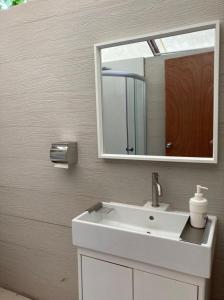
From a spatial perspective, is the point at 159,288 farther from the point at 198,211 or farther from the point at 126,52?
the point at 126,52

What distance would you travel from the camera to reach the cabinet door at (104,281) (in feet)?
3.86

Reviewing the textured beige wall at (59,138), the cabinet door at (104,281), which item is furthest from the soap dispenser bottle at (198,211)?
the cabinet door at (104,281)

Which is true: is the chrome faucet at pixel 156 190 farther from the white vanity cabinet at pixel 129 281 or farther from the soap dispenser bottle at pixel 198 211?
the white vanity cabinet at pixel 129 281

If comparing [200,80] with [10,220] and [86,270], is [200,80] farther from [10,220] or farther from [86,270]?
[10,220]

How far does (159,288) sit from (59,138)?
1019 mm

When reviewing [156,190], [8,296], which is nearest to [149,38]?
[156,190]

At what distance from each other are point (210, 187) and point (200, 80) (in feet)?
1.72

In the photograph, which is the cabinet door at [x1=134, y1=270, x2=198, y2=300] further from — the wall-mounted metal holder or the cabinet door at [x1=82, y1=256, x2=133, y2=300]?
the wall-mounted metal holder

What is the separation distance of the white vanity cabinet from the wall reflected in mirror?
56 cm

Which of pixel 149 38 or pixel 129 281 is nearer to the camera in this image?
pixel 129 281

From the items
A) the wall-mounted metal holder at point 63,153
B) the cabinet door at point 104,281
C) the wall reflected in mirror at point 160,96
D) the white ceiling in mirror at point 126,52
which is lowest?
the cabinet door at point 104,281

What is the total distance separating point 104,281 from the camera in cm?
123

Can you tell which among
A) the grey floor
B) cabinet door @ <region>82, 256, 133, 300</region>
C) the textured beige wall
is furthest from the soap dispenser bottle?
the grey floor

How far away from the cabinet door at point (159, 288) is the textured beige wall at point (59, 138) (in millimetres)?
336
